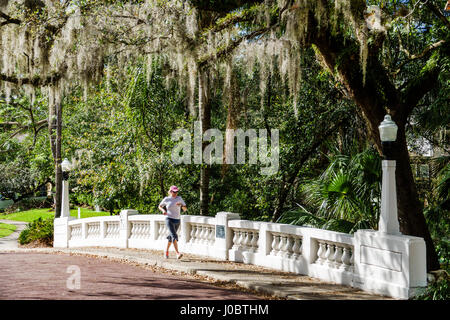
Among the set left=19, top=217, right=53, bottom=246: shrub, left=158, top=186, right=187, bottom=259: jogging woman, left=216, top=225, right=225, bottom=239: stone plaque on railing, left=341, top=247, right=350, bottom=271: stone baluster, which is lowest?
left=19, top=217, right=53, bottom=246: shrub

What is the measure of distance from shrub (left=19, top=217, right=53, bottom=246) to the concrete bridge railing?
26.7 feet

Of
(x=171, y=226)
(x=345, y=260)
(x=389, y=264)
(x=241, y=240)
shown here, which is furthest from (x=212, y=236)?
(x=389, y=264)

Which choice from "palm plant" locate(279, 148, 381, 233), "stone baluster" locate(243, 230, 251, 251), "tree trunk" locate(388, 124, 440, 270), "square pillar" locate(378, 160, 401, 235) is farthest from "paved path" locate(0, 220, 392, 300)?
"tree trunk" locate(388, 124, 440, 270)

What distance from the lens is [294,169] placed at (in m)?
16.3

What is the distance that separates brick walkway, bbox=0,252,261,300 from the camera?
748 centimetres

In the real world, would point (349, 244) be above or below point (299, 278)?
above

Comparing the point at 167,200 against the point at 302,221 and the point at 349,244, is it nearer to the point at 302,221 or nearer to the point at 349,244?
the point at 302,221

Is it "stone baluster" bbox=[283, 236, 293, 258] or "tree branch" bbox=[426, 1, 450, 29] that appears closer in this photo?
"tree branch" bbox=[426, 1, 450, 29]

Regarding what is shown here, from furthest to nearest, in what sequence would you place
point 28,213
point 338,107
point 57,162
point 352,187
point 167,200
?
point 28,213 < point 57,162 < point 338,107 < point 167,200 < point 352,187

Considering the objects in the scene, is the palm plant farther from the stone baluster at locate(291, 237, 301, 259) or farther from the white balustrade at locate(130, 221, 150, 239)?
the white balustrade at locate(130, 221, 150, 239)

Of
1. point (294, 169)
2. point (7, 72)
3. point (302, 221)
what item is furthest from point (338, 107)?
point (7, 72)

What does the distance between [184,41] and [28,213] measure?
36.7 meters
